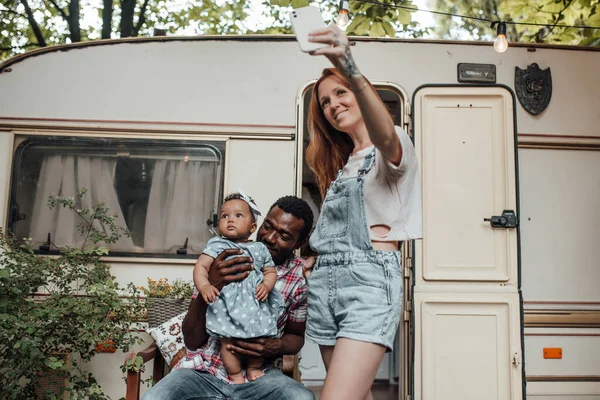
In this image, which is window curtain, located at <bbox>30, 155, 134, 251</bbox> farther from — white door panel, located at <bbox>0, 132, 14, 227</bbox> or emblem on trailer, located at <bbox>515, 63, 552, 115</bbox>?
emblem on trailer, located at <bbox>515, 63, 552, 115</bbox>

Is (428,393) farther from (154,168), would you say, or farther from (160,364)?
(154,168)

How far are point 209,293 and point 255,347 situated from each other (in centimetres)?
31

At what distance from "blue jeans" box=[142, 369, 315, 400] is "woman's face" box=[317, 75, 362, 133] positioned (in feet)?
3.71

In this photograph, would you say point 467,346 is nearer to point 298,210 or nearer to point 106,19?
point 298,210

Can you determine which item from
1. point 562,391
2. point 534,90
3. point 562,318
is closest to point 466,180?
point 534,90

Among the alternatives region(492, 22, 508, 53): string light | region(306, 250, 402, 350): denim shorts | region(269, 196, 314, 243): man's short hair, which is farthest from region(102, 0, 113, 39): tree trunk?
region(306, 250, 402, 350): denim shorts

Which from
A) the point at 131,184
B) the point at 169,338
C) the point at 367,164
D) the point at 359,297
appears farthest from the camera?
the point at 131,184

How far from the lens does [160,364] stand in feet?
11.7

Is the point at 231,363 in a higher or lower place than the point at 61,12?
lower

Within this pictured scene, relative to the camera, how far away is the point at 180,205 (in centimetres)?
420

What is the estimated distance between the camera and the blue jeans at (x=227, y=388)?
254 cm

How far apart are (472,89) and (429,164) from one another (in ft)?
2.03

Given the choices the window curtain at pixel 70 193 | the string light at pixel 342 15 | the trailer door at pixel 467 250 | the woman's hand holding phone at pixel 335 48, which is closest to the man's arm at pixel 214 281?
the woman's hand holding phone at pixel 335 48

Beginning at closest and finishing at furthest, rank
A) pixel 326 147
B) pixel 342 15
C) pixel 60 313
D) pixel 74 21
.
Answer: pixel 326 147 → pixel 60 313 → pixel 342 15 → pixel 74 21
